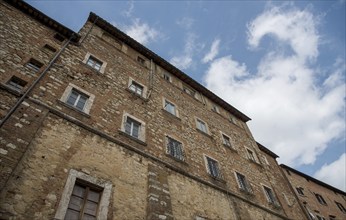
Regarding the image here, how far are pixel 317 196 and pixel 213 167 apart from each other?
1842cm

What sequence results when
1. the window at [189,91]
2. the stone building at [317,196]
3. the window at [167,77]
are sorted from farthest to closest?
the stone building at [317,196] → the window at [189,91] → the window at [167,77]

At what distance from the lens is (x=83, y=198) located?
629 centimetres

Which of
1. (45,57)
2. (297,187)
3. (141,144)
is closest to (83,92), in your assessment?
(45,57)

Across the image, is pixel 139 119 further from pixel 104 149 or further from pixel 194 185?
pixel 194 185

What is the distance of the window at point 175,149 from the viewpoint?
10.3 m

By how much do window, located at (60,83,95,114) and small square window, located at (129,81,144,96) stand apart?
293cm

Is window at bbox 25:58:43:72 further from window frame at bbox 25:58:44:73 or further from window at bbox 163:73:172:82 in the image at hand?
window at bbox 163:73:172:82

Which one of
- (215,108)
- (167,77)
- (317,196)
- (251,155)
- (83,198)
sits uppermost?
(167,77)

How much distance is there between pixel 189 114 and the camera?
14398 millimetres

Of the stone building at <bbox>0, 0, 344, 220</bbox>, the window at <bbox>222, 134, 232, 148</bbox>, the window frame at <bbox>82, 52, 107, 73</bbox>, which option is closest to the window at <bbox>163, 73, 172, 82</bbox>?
the stone building at <bbox>0, 0, 344, 220</bbox>

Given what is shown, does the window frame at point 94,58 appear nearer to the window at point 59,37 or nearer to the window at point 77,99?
the window at point 59,37

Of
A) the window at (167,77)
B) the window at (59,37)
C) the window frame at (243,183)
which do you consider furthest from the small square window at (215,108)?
the window at (59,37)

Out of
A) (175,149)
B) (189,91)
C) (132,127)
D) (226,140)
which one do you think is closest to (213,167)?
(175,149)

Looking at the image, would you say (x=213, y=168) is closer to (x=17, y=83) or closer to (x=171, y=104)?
(x=171, y=104)
